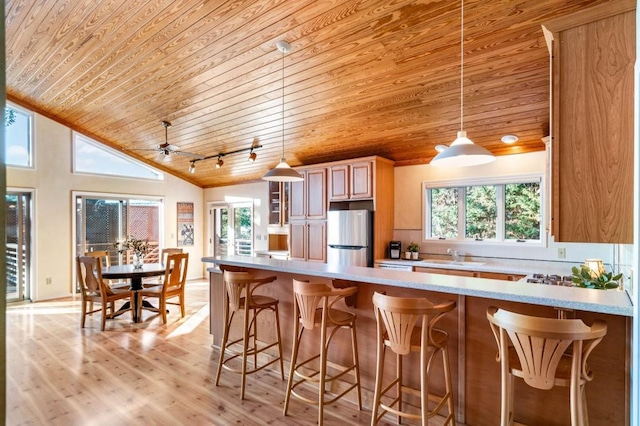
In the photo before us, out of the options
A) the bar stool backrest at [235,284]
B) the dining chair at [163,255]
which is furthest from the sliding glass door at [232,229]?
the bar stool backrest at [235,284]

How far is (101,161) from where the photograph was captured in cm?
670

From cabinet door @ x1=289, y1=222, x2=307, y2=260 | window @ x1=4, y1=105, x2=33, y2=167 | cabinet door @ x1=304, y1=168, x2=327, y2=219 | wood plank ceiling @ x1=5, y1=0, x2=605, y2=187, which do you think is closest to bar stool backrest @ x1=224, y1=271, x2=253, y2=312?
wood plank ceiling @ x1=5, y1=0, x2=605, y2=187

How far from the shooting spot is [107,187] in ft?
22.2

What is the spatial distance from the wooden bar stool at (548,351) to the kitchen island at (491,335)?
27cm

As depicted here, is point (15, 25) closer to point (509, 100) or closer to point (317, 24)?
point (317, 24)

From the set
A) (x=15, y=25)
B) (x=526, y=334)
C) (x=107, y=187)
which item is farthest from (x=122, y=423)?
(x=107, y=187)

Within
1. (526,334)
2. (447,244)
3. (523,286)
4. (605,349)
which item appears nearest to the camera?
(526,334)

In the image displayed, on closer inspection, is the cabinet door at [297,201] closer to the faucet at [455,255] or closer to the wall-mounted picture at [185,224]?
the faucet at [455,255]

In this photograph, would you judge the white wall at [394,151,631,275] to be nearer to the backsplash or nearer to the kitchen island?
the backsplash

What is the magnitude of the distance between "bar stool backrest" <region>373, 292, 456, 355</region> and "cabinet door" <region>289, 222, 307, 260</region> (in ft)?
12.6

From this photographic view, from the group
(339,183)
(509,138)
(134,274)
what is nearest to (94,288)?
(134,274)

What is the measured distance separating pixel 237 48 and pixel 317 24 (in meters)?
0.90

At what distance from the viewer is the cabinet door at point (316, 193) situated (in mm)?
5488

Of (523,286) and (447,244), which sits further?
(447,244)
